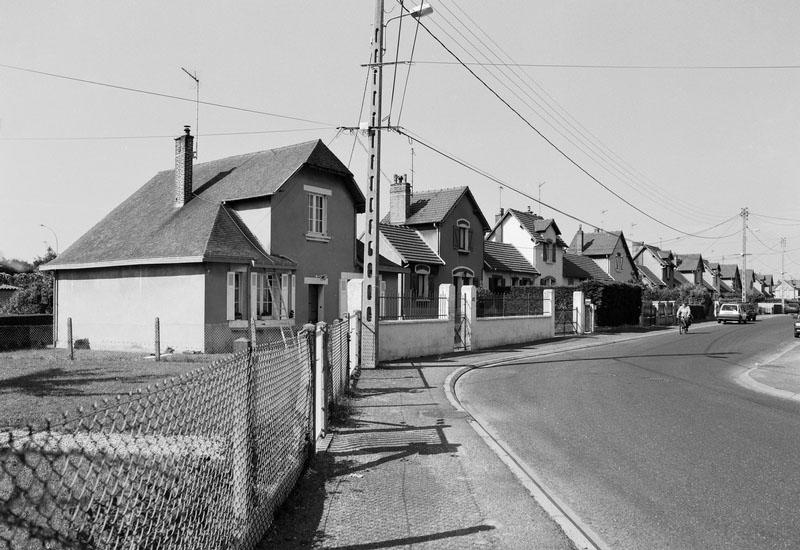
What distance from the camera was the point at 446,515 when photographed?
5.57m

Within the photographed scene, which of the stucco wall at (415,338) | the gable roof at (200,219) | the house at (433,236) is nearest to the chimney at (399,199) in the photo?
the house at (433,236)

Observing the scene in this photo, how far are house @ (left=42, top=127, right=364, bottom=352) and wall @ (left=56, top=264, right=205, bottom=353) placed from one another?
0.04 m

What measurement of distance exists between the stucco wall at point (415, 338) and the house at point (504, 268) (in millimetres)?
19217

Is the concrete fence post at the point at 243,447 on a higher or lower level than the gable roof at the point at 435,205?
lower

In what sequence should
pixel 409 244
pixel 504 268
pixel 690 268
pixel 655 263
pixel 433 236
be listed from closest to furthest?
pixel 409 244 < pixel 433 236 < pixel 504 268 < pixel 655 263 < pixel 690 268

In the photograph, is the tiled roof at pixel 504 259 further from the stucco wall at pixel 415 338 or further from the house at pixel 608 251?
the stucco wall at pixel 415 338

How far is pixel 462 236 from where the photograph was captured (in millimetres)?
37906

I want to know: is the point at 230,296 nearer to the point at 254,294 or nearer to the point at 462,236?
the point at 254,294

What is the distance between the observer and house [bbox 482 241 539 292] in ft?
137

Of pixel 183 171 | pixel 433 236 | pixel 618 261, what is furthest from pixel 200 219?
pixel 618 261

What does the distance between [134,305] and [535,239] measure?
31916 mm

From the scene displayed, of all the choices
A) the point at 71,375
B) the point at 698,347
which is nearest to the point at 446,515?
the point at 71,375

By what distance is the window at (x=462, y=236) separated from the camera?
3716 centimetres

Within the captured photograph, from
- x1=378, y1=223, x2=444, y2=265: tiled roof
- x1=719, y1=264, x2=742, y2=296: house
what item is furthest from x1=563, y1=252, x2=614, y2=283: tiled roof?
x1=719, y1=264, x2=742, y2=296: house
